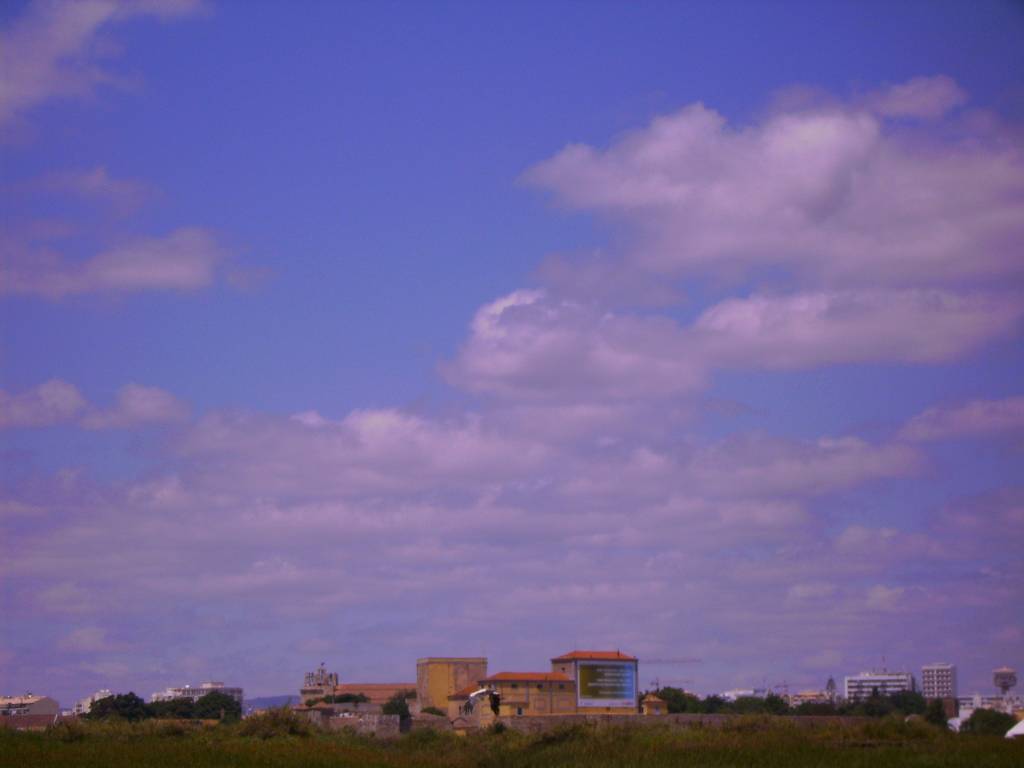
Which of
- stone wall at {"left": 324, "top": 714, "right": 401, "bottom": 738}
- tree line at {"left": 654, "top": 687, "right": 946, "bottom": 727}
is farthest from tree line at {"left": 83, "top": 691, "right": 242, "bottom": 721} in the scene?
tree line at {"left": 654, "top": 687, "right": 946, "bottom": 727}

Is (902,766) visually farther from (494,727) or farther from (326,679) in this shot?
(326,679)

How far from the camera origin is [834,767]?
102 feet

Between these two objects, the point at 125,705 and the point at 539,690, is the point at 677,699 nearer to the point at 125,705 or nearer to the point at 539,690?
the point at 539,690

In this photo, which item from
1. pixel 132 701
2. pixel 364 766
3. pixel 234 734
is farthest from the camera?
pixel 132 701

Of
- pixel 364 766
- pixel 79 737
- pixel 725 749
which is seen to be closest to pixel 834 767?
pixel 725 749

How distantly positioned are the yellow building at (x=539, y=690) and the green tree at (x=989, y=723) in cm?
7644

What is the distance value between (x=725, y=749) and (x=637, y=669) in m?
73.9

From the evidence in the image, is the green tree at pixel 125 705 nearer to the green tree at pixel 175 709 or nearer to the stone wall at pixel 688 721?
the green tree at pixel 175 709

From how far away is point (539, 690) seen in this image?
122 meters

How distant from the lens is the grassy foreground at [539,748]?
32812 mm

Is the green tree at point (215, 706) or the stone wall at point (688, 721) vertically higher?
the stone wall at point (688, 721)

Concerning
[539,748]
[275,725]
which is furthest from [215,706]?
[539,748]

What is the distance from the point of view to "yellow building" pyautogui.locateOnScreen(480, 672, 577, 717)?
119 m

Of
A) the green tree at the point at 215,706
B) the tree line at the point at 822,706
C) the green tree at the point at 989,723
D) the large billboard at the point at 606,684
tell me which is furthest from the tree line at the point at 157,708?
the green tree at the point at 989,723
